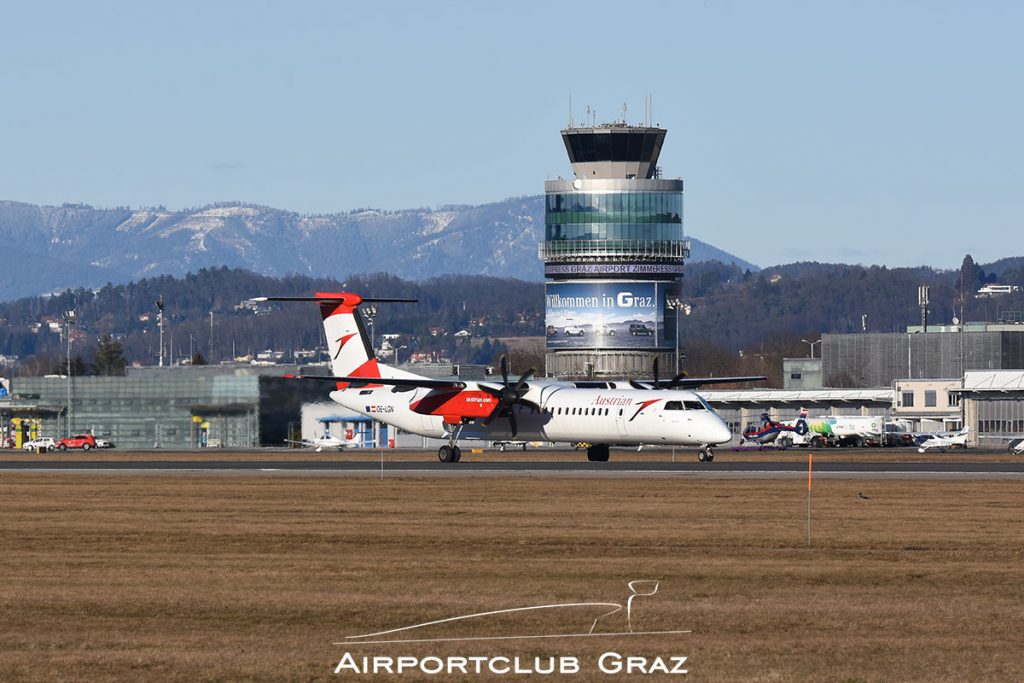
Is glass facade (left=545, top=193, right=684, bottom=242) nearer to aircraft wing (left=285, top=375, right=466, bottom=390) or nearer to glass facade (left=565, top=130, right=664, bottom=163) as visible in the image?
glass facade (left=565, top=130, right=664, bottom=163)

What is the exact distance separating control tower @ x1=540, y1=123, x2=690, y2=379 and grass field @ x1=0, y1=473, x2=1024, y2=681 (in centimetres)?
13192

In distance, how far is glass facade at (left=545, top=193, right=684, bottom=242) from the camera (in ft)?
599

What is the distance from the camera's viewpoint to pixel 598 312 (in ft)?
589

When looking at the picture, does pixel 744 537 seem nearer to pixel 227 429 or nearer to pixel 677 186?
pixel 227 429

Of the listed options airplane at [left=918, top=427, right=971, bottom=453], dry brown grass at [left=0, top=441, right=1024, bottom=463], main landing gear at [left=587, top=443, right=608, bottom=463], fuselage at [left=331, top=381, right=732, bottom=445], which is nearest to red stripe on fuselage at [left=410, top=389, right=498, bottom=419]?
fuselage at [left=331, top=381, right=732, bottom=445]

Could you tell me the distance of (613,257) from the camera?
591 ft

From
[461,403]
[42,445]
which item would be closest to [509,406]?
[461,403]

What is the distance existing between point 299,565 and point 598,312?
14999 cm

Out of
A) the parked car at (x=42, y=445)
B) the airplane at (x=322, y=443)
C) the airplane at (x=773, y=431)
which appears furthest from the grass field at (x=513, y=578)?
the parked car at (x=42, y=445)

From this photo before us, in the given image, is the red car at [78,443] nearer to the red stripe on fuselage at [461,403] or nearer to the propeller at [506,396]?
the red stripe on fuselage at [461,403]

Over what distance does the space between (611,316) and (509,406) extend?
4266 inches

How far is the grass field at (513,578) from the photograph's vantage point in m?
21.5

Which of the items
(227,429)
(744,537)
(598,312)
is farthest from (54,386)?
(744,537)

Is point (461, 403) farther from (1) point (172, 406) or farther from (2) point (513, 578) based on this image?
→ (1) point (172, 406)
